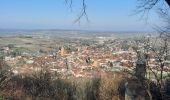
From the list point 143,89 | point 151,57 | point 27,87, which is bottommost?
point 27,87

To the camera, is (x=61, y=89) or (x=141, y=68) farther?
(x=61, y=89)

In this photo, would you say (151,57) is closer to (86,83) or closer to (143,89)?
(143,89)

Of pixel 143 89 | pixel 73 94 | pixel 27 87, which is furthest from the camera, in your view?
pixel 27 87

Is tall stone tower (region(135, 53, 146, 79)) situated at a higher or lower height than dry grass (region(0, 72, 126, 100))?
higher

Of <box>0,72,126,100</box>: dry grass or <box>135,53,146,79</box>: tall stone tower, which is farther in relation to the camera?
<box>0,72,126,100</box>: dry grass

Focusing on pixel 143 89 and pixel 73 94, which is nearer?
pixel 143 89

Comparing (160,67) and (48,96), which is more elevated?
(160,67)

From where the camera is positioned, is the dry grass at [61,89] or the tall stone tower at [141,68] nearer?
the tall stone tower at [141,68]

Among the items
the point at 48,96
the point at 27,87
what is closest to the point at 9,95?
the point at 48,96

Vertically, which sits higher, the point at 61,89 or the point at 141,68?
the point at 141,68

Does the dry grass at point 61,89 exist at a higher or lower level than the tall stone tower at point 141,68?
lower

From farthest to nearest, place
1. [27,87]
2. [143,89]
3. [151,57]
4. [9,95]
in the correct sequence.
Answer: [27,87]
[9,95]
[151,57]
[143,89]
